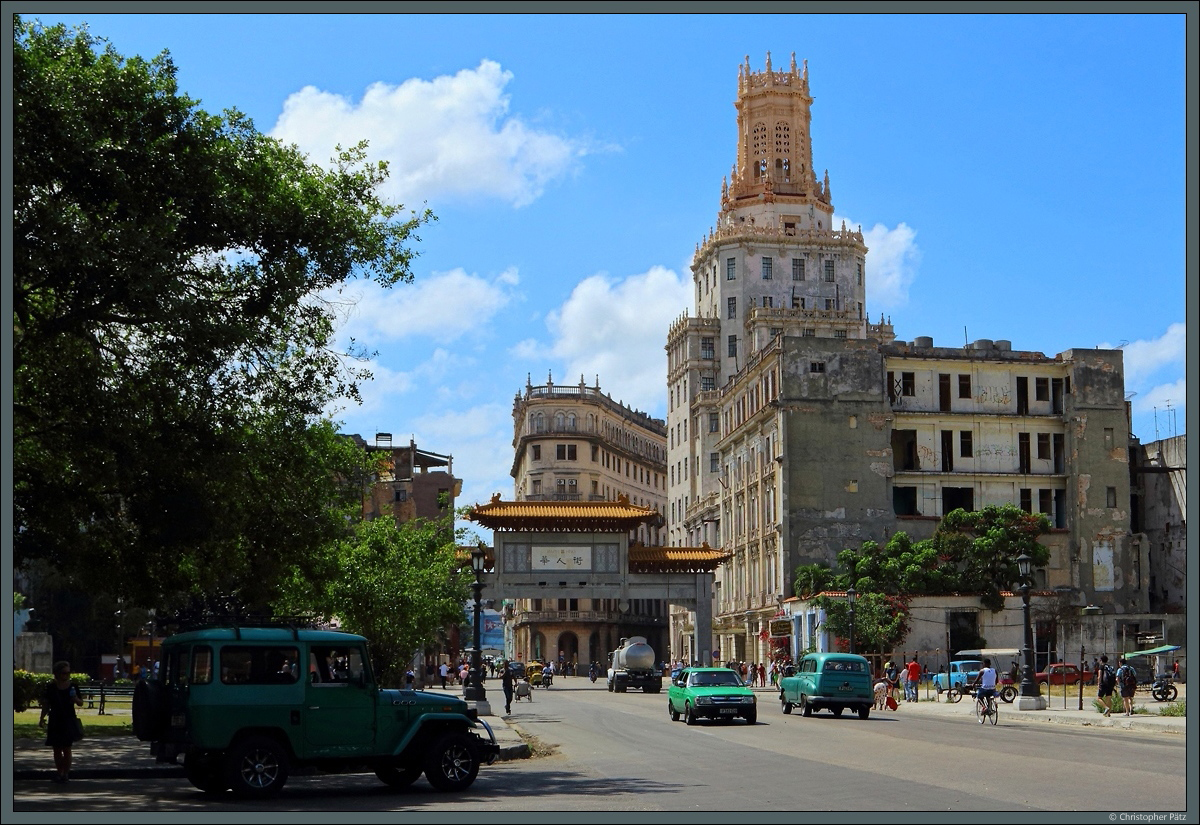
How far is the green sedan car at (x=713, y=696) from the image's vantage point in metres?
35.8

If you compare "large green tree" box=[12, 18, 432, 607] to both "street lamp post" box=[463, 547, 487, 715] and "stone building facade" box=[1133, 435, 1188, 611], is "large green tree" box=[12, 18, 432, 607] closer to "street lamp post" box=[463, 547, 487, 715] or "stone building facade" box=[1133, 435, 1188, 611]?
"street lamp post" box=[463, 547, 487, 715]

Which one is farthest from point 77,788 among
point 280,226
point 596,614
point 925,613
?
point 596,614

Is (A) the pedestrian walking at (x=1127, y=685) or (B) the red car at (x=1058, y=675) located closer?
(A) the pedestrian walking at (x=1127, y=685)

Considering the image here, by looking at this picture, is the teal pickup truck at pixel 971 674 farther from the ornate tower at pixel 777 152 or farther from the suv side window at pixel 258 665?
the ornate tower at pixel 777 152

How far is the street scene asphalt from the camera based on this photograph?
2158cm

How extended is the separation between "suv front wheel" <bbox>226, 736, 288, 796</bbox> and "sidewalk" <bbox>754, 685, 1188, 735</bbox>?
59.2ft

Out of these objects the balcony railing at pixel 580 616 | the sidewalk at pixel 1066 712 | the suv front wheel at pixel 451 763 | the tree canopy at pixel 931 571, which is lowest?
the sidewalk at pixel 1066 712

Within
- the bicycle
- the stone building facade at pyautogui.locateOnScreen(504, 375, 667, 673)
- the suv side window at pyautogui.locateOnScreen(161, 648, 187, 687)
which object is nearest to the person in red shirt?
the bicycle

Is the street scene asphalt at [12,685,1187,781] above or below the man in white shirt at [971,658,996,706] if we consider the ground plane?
below

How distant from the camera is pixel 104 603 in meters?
71.3

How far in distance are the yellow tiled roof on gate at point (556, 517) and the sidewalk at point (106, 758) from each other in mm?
44170

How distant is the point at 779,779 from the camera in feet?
65.8

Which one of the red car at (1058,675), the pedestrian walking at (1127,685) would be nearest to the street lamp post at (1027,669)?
the pedestrian walking at (1127,685)

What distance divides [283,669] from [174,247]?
7502 mm
